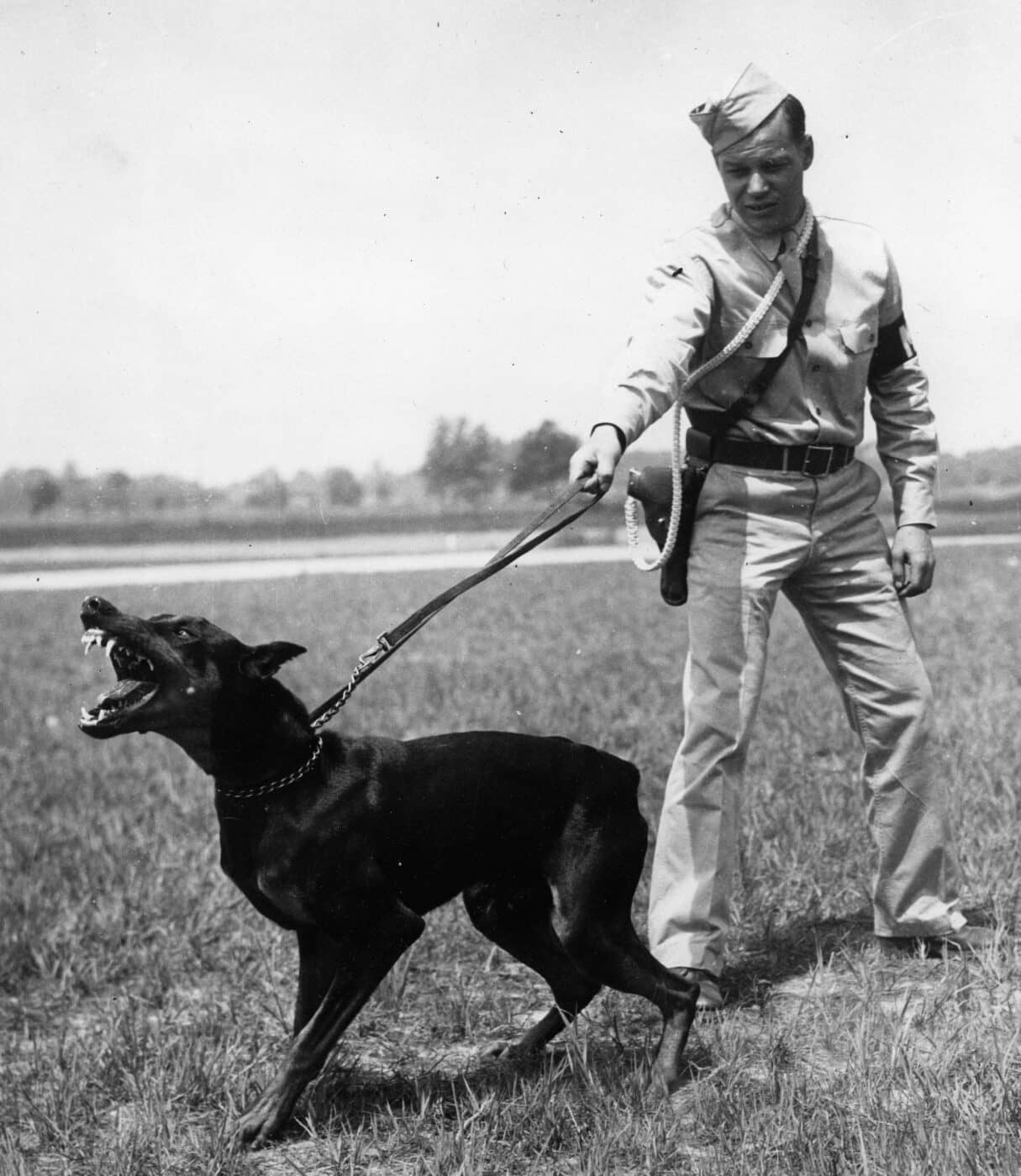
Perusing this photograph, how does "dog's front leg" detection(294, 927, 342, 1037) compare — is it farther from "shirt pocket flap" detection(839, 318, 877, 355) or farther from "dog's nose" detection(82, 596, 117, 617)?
"shirt pocket flap" detection(839, 318, 877, 355)

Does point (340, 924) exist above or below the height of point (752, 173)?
below

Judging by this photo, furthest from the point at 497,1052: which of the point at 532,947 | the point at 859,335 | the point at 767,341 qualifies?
the point at 859,335

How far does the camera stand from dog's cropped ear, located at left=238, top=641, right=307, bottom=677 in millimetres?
3273

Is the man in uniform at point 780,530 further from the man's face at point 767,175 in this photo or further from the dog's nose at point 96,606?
the dog's nose at point 96,606

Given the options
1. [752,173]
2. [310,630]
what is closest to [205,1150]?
[752,173]

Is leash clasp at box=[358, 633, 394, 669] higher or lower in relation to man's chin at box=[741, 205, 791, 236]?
lower

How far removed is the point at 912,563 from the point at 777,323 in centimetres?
82

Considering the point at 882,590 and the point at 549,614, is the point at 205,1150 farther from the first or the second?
the point at 549,614

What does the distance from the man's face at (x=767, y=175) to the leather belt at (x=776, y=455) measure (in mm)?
588

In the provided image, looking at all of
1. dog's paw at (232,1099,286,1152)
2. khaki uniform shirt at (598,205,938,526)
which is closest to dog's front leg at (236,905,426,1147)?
dog's paw at (232,1099,286,1152)

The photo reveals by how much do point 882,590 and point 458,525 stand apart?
16.1 meters

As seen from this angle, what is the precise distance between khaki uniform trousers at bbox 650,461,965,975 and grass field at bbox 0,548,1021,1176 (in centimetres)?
23

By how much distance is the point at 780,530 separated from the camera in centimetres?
390

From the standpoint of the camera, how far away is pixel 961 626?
32.5 feet
